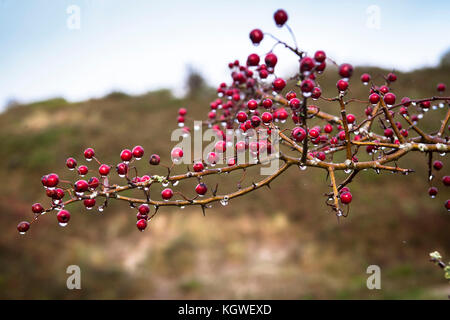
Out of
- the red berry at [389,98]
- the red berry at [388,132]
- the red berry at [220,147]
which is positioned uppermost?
the red berry at [389,98]

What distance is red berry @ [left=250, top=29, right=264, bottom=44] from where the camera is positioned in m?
1.29

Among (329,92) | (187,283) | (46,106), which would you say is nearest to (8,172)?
(46,106)

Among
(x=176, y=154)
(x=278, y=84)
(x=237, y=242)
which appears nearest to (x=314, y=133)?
(x=278, y=84)

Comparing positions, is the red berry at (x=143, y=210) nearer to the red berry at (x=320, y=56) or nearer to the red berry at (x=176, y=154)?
the red berry at (x=176, y=154)

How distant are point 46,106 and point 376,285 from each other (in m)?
20.2

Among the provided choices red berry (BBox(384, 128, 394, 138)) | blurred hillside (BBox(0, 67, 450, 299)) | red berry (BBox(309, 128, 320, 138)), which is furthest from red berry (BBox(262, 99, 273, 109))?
blurred hillside (BBox(0, 67, 450, 299))

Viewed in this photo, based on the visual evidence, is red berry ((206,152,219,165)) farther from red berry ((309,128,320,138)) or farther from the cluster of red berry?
red berry ((309,128,320,138))

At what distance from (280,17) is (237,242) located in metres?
9.46

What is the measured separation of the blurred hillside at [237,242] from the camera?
7715 mm

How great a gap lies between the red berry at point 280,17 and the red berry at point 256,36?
0.11 meters

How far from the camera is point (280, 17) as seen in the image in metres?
1.19

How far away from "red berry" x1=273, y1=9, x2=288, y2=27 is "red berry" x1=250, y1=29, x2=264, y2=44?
0.37ft
